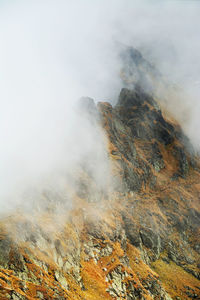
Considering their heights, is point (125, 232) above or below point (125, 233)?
above

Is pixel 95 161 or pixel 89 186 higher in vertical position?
pixel 95 161

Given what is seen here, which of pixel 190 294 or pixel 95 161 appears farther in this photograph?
pixel 95 161

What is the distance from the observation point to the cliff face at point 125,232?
20.1m

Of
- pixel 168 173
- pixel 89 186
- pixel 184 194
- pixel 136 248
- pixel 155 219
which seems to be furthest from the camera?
pixel 168 173

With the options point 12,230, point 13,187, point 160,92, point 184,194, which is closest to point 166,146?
point 184,194

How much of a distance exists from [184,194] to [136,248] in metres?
30.3

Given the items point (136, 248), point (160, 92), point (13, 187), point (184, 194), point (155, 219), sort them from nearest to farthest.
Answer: point (13, 187)
point (136, 248)
point (155, 219)
point (184, 194)
point (160, 92)

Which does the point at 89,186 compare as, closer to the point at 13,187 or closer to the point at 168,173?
the point at 13,187

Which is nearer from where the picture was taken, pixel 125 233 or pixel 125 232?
pixel 125 233

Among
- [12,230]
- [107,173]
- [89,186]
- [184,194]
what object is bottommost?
[12,230]

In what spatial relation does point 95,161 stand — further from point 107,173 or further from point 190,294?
point 190,294

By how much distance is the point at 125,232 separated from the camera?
40.7 m

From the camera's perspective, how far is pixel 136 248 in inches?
1553

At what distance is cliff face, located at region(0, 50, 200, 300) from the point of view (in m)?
20.1
